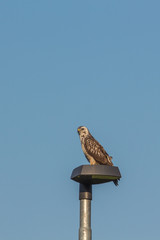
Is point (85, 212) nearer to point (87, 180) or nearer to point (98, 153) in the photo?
point (87, 180)

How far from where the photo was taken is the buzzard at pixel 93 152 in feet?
39.5

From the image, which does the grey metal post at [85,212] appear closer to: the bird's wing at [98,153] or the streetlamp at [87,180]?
the streetlamp at [87,180]

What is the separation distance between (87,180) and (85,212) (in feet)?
2.56

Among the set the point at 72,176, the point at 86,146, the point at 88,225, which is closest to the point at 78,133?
the point at 86,146

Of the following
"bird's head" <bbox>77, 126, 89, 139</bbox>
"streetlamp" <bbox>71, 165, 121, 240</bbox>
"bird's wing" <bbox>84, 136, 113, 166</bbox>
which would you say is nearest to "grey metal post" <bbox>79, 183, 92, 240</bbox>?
"streetlamp" <bbox>71, 165, 121, 240</bbox>

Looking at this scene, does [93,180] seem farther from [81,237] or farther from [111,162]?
[111,162]

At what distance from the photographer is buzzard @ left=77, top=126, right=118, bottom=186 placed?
12.0 metres

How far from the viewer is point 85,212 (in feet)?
25.1

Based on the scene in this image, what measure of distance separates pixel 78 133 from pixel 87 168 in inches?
201

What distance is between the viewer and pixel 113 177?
7949 mm

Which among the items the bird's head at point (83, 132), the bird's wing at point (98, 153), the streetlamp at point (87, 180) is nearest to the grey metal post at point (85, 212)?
the streetlamp at point (87, 180)

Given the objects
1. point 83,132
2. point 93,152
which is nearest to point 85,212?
point 93,152

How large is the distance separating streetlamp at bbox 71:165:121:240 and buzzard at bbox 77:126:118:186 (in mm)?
3764

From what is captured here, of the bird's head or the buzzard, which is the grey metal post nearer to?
the buzzard
